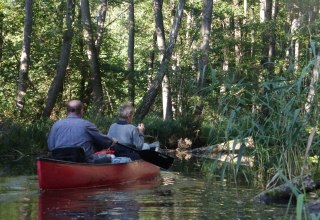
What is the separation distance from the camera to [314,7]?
1019 inches

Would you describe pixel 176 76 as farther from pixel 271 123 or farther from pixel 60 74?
pixel 271 123

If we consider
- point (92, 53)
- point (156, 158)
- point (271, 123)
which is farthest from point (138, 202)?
point (92, 53)

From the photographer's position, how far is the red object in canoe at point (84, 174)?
10.4 metres

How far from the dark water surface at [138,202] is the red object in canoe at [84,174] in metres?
0.20

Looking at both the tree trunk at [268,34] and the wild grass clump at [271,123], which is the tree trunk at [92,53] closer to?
the tree trunk at [268,34]

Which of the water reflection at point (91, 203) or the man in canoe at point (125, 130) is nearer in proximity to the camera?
the water reflection at point (91, 203)

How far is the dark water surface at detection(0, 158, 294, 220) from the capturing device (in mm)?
8117

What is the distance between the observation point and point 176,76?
30.2 m

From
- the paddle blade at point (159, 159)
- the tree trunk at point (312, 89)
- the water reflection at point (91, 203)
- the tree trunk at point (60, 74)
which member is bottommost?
the water reflection at point (91, 203)

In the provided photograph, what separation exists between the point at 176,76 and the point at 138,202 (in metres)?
21.0

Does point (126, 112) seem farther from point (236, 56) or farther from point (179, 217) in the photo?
point (236, 56)

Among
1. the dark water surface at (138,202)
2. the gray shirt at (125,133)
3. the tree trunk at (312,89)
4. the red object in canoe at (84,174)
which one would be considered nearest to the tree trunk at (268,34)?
the gray shirt at (125,133)

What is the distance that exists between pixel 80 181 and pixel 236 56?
1955 centimetres

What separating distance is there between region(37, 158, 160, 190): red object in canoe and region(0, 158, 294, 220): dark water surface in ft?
0.66
